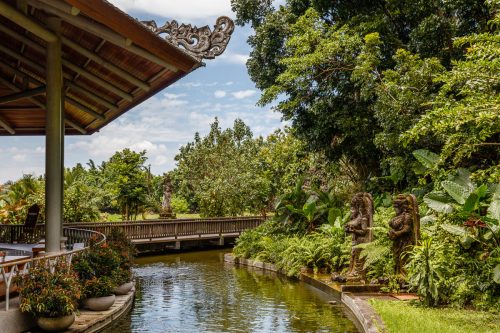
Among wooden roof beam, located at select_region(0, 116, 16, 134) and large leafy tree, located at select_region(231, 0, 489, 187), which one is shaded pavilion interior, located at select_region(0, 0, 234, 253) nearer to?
wooden roof beam, located at select_region(0, 116, 16, 134)

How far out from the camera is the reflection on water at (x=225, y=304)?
9.97 m

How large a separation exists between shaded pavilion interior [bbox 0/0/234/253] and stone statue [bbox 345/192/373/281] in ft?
19.5

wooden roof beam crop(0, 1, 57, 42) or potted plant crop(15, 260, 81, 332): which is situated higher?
wooden roof beam crop(0, 1, 57, 42)

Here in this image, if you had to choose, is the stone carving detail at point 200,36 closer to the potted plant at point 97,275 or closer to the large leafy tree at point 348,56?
the potted plant at point 97,275

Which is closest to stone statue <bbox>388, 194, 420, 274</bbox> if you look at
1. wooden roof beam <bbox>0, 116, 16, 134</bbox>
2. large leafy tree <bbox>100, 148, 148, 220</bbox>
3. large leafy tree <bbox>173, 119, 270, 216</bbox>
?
wooden roof beam <bbox>0, 116, 16, 134</bbox>

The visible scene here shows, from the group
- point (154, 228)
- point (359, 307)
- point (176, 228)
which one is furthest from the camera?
point (176, 228)

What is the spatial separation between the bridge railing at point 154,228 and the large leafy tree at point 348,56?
703 cm

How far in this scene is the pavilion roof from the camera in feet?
28.1

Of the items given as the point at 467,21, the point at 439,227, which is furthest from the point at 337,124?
the point at 439,227

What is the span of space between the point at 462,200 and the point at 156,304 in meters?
7.12

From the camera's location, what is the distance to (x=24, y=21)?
9016 mm

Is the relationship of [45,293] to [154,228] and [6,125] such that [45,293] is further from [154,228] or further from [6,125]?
[154,228]

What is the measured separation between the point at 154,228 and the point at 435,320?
16.9 meters

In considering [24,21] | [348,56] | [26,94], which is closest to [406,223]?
[24,21]
